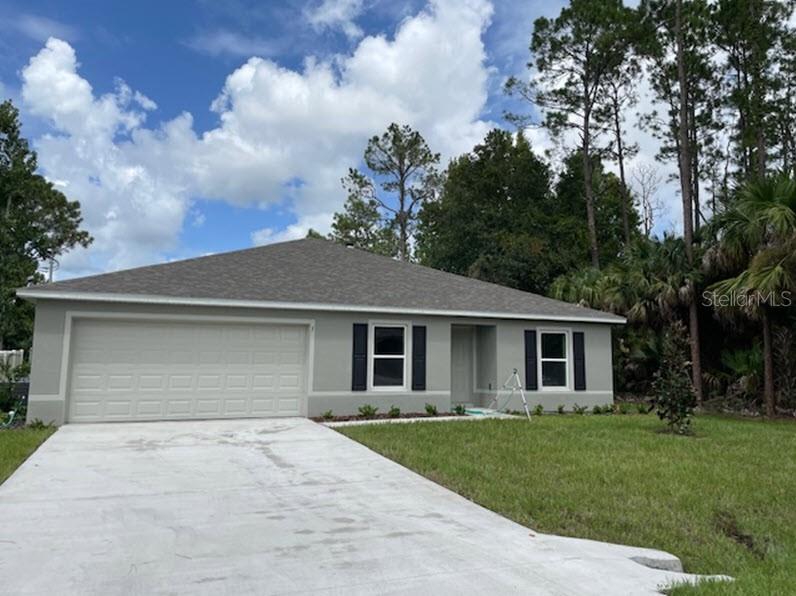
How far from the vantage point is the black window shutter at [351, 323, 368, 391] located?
1223cm

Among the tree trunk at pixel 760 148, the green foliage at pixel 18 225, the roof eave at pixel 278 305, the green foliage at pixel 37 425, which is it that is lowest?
the green foliage at pixel 37 425

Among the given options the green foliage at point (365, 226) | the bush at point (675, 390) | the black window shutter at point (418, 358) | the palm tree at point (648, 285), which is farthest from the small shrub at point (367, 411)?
the green foliage at point (365, 226)

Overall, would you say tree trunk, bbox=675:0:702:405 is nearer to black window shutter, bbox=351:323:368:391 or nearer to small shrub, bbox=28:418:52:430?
black window shutter, bbox=351:323:368:391

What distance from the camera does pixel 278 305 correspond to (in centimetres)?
1153

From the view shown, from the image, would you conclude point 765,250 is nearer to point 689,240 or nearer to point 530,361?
point 689,240

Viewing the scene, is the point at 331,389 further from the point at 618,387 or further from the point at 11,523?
the point at 618,387

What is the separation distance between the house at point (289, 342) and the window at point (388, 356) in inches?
1.0

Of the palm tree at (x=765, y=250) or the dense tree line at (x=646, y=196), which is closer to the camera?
the palm tree at (x=765, y=250)

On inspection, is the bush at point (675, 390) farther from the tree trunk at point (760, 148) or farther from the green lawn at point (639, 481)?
the tree trunk at point (760, 148)

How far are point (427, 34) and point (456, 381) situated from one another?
973cm

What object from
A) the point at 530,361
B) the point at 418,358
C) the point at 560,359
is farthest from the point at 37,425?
the point at 560,359

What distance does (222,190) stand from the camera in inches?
851

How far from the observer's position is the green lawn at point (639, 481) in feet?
15.8

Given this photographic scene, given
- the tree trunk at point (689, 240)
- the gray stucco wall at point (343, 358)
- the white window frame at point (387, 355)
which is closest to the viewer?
the gray stucco wall at point (343, 358)
